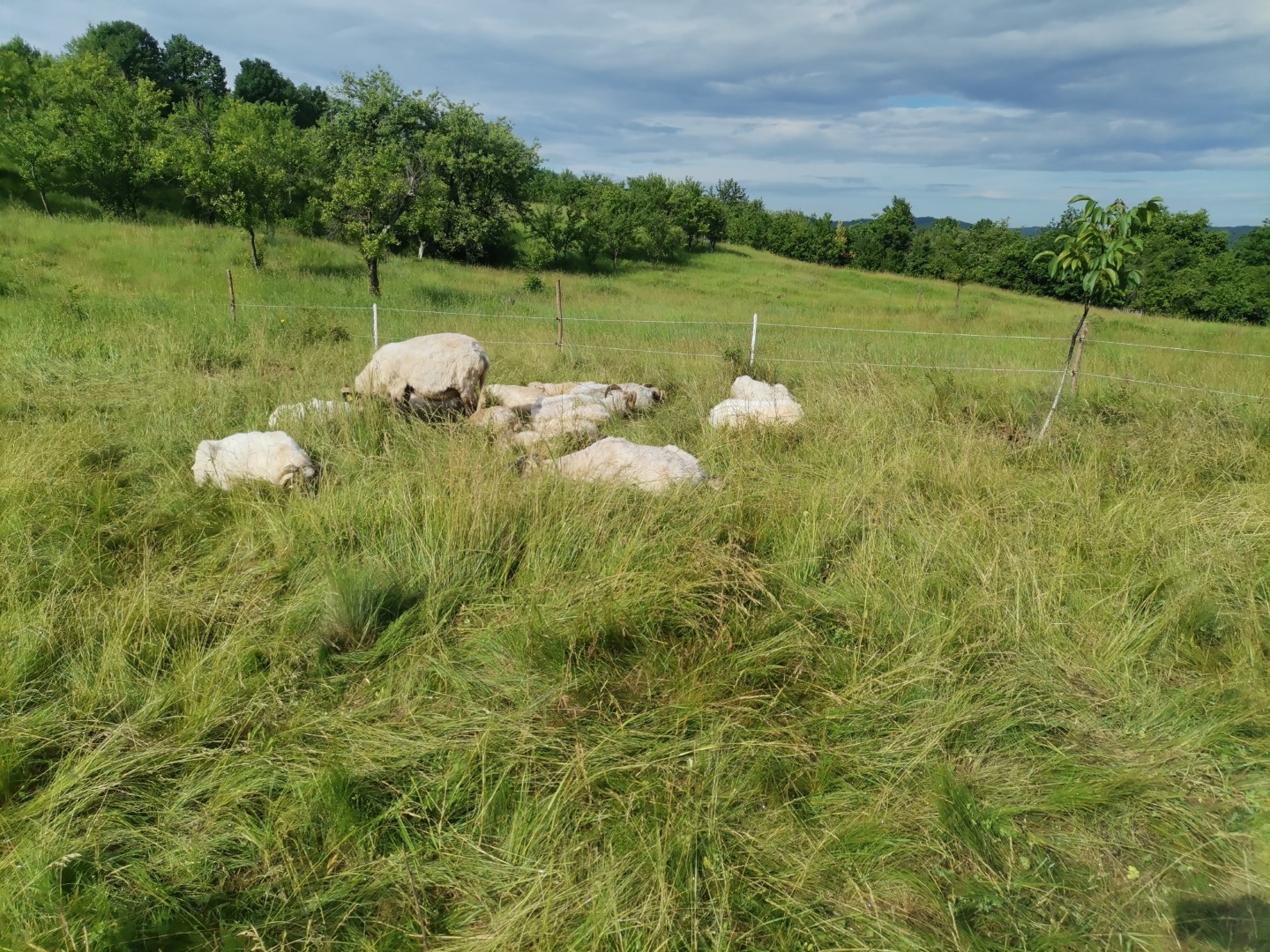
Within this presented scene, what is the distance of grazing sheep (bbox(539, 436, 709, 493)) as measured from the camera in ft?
15.0

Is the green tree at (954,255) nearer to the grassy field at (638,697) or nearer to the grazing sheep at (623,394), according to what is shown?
the grazing sheep at (623,394)

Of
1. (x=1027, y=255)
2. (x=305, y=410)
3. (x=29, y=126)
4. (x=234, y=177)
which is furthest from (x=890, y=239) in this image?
(x=305, y=410)

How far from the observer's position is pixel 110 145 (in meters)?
22.9

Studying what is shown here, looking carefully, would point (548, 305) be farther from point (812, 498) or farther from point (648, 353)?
point (812, 498)

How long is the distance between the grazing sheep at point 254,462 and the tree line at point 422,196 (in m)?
11.2

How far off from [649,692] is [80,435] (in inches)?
196

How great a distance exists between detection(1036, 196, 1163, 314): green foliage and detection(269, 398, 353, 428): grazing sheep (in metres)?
6.13

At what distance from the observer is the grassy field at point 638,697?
6.90ft

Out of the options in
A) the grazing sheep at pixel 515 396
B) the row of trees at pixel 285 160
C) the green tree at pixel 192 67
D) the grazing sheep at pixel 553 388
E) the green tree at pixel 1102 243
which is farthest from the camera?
the green tree at pixel 192 67

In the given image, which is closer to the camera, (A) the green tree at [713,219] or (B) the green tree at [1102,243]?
(B) the green tree at [1102,243]

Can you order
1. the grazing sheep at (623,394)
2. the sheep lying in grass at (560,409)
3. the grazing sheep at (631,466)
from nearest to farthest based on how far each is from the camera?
the grazing sheep at (631,466) < the sheep lying in grass at (560,409) < the grazing sheep at (623,394)

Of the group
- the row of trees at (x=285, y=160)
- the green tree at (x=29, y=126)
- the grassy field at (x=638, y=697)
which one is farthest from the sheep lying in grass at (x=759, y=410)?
the green tree at (x=29, y=126)

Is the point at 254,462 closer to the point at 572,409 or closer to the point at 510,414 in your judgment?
the point at 510,414

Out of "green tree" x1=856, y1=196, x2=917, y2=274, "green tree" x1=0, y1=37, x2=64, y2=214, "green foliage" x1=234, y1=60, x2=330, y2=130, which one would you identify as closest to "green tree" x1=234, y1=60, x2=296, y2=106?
"green foliage" x1=234, y1=60, x2=330, y2=130
